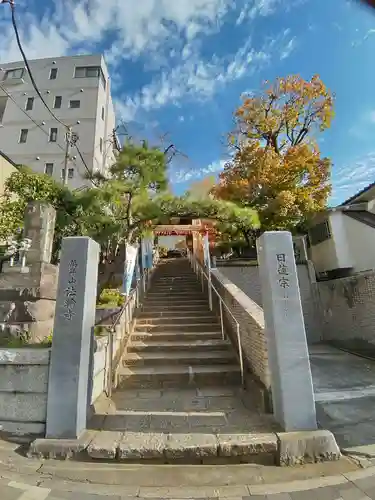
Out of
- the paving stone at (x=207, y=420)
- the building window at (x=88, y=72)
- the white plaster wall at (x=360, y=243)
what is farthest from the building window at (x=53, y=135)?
the paving stone at (x=207, y=420)

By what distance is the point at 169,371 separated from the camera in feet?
17.4

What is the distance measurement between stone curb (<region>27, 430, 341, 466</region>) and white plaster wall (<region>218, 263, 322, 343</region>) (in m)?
8.11

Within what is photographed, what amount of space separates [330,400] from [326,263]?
9.54 m

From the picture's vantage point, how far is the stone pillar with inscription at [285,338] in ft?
11.5

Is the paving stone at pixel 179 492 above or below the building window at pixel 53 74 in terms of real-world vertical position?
below

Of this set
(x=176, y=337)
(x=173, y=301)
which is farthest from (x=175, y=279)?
(x=176, y=337)

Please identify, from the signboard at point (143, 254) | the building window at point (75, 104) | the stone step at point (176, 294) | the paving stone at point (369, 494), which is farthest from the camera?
the building window at point (75, 104)

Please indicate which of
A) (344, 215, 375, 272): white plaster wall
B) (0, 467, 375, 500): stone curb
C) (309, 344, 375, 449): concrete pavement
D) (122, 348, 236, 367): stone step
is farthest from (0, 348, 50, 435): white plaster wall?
(344, 215, 375, 272): white plaster wall

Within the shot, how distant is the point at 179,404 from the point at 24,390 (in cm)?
234

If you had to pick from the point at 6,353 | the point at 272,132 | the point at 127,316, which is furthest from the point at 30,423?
the point at 272,132

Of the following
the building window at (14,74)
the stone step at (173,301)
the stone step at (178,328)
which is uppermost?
the building window at (14,74)

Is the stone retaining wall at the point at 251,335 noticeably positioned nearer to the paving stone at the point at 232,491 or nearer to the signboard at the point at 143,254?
→ the paving stone at the point at 232,491

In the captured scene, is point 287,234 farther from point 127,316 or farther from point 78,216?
point 78,216

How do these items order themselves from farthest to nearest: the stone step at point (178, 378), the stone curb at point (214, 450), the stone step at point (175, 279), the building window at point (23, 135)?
the building window at point (23, 135)
the stone step at point (175, 279)
the stone step at point (178, 378)
the stone curb at point (214, 450)
